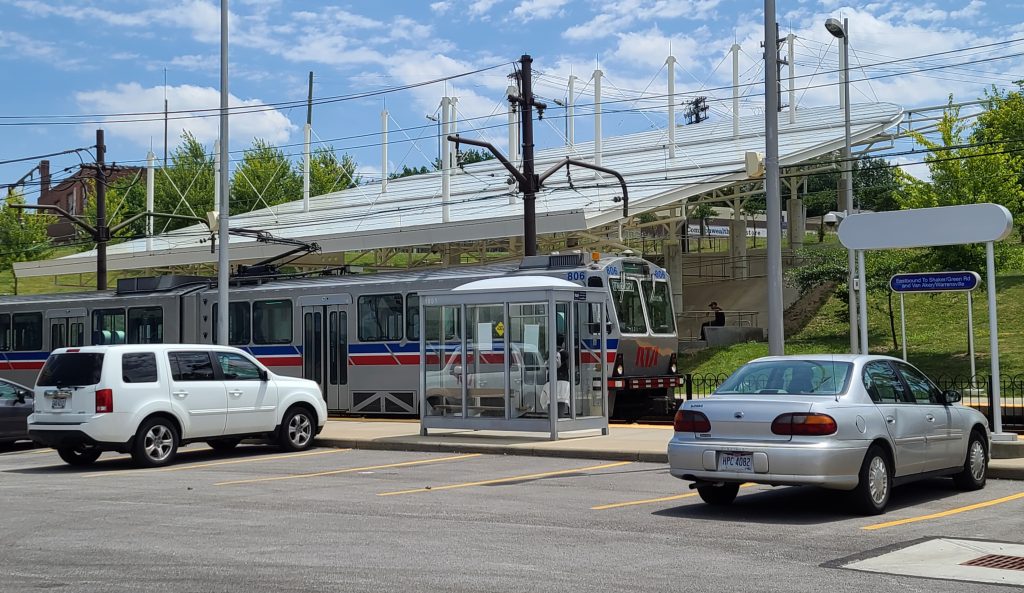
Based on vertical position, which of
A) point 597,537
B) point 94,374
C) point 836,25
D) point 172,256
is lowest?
point 597,537

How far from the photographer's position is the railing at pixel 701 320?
46.6 meters

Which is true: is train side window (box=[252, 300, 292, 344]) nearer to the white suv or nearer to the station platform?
the station platform

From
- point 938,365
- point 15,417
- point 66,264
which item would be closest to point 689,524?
point 15,417

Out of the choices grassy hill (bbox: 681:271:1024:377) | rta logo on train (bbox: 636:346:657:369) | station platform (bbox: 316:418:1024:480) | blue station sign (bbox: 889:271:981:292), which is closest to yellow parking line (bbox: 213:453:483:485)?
station platform (bbox: 316:418:1024:480)

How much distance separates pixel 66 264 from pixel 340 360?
29.4 metres

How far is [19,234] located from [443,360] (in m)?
57.3

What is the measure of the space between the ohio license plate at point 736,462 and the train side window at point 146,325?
22529 mm

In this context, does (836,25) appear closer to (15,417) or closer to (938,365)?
(938,365)

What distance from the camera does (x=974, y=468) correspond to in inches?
513

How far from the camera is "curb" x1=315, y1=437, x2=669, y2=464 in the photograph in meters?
17.1

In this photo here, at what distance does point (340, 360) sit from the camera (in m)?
27.5

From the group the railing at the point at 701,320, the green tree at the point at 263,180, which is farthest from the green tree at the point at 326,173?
the railing at the point at 701,320

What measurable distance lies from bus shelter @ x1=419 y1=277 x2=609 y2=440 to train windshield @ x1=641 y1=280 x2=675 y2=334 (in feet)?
15.4

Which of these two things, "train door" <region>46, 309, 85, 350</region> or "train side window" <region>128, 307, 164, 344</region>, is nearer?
"train side window" <region>128, 307, 164, 344</region>
